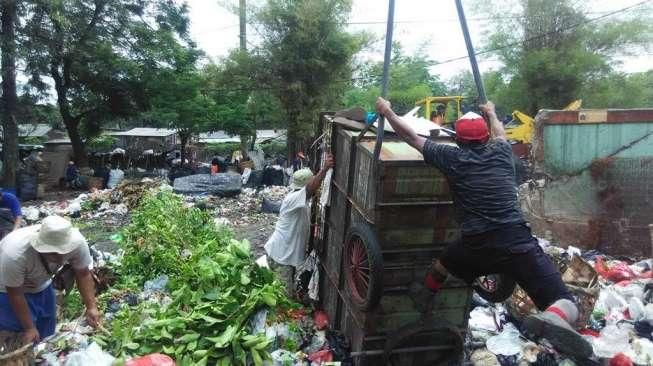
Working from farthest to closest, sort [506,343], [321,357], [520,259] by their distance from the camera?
1. [506,343]
2. [321,357]
3. [520,259]

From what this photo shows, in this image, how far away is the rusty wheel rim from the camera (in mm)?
3711

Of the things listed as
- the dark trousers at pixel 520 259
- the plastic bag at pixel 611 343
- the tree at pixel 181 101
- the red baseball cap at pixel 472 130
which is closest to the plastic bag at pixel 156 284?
the dark trousers at pixel 520 259

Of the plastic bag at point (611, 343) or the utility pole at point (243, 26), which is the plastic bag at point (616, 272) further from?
the utility pole at point (243, 26)

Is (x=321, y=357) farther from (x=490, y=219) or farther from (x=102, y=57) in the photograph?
(x=102, y=57)

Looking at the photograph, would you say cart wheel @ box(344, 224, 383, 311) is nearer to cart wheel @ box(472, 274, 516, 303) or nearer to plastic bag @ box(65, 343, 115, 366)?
cart wheel @ box(472, 274, 516, 303)

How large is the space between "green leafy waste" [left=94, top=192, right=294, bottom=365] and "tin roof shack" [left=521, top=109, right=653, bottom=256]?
14.9 ft

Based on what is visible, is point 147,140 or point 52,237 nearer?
point 52,237

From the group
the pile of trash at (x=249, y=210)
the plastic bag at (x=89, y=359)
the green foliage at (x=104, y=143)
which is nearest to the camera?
the plastic bag at (x=89, y=359)

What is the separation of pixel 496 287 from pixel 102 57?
1690cm

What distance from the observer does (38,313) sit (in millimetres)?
3639

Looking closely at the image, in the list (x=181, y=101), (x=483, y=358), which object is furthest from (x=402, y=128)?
(x=181, y=101)

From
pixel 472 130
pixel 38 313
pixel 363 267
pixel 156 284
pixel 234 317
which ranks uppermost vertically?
pixel 472 130

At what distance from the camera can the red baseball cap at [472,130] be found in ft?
10.9

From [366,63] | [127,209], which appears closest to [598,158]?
[127,209]
